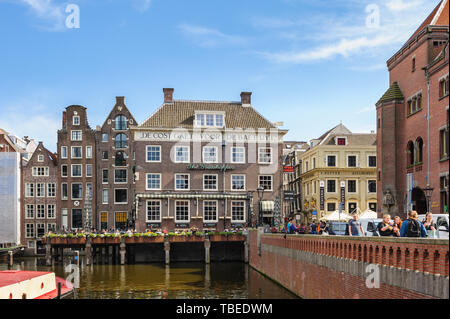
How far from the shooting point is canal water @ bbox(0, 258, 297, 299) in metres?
36.1

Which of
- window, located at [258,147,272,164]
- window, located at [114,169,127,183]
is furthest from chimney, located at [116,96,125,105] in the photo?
window, located at [258,147,272,164]

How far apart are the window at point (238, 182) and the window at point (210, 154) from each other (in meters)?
2.90

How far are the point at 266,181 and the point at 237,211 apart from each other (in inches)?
190

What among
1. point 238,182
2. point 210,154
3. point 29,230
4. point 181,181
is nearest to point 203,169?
point 210,154

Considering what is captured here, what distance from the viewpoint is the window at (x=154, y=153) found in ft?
209

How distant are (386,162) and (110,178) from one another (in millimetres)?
43323

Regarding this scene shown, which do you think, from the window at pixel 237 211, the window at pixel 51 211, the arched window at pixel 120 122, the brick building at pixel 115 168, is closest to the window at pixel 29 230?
the window at pixel 51 211

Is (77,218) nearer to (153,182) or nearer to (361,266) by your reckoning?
(153,182)

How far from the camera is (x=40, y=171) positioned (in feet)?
262

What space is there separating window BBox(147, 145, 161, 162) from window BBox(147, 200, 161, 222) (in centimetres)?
473

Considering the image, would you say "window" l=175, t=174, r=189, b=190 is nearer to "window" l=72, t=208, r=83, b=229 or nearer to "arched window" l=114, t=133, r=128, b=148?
"arched window" l=114, t=133, r=128, b=148

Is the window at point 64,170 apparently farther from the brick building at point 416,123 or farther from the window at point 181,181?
the brick building at point 416,123

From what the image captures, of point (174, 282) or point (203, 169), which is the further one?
point (203, 169)
